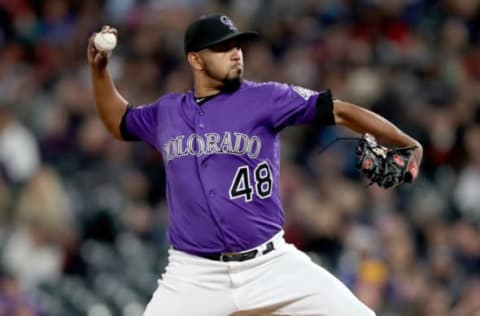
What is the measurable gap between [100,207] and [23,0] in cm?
369

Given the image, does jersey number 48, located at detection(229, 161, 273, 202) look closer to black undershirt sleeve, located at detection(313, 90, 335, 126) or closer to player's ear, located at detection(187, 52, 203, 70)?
black undershirt sleeve, located at detection(313, 90, 335, 126)

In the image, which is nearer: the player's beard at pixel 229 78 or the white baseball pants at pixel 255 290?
the white baseball pants at pixel 255 290

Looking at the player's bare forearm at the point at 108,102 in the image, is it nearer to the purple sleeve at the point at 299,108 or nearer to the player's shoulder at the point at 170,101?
Result: the player's shoulder at the point at 170,101

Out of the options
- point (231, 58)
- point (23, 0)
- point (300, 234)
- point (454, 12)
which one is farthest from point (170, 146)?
point (454, 12)

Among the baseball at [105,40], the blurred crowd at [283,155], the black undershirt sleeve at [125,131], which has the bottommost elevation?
the blurred crowd at [283,155]

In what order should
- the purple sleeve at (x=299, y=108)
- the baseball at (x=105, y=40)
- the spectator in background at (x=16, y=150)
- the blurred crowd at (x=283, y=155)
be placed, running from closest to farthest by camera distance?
the purple sleeve at (x=299, y=108) < the baseball at (x=105, y=40) < the blurred crowd at (x=283, y=155) < the spectator in background at (x=16, y=150)

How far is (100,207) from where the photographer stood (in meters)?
11.0

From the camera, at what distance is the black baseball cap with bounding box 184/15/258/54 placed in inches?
255

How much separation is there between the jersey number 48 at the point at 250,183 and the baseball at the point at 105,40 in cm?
98

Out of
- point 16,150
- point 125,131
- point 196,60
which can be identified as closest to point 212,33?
point 196,60

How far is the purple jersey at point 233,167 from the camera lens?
6.40 meters

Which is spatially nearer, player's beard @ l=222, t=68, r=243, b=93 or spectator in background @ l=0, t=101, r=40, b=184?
player's beard @ l=222, t=68, r=243, b=93

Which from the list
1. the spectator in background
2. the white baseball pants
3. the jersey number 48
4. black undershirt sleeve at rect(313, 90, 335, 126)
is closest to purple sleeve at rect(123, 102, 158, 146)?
the jersey number 48

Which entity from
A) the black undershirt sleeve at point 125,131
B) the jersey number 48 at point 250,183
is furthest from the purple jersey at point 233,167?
the black undershirt sleeve at point 125,131
